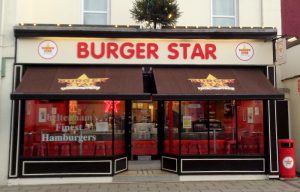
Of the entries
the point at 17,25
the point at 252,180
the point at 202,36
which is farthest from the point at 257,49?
the point at 17,25

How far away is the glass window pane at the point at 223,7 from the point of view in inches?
494

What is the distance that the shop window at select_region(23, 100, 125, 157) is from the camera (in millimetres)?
10898

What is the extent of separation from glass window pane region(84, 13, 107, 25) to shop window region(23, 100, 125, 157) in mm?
2745

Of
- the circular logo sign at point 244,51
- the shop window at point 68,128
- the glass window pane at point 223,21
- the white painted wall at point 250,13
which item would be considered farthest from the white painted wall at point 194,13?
the shop window at point 68,128

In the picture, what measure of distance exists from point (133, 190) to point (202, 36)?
497cm

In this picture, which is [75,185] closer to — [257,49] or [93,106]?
[93,106]

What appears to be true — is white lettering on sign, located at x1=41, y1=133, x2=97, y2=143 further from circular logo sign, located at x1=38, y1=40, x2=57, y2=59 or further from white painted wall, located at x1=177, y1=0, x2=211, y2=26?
white painted wall, located at x1=177, y1=0, x2=211, y2=26

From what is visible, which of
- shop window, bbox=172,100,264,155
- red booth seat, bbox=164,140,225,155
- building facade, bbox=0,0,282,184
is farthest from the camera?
shop window, bbox=172,100,264,155

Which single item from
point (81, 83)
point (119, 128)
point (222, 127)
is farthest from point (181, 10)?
point (119, 128)

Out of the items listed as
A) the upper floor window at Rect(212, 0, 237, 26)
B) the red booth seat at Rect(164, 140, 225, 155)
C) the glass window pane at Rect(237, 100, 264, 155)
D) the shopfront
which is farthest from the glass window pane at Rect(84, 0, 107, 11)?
the glass window pane at Rect(237, 100, 264, 155)

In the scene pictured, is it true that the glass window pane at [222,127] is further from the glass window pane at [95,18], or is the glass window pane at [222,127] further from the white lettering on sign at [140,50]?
the glass window pane at [95,18]

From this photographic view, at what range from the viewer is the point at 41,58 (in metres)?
11.0

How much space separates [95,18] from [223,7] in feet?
14.1

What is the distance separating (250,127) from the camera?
11547 millimetres
